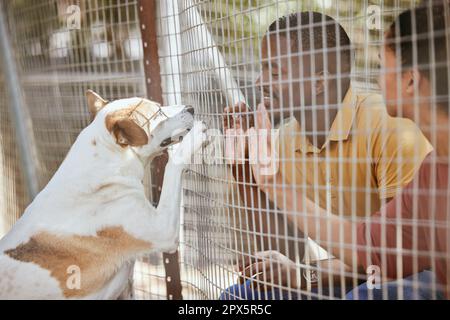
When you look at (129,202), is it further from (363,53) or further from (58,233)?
(363,53)

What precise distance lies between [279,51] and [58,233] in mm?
1012

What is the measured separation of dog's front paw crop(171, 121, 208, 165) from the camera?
1.94m

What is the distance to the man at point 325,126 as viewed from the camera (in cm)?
158

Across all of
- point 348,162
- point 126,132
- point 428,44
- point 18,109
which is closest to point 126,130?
point 126,132

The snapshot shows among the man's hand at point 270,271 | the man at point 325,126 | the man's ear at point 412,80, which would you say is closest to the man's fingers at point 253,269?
the man's hand at point 270,271

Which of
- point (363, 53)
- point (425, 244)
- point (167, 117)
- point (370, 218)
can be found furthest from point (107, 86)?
point (425, 244)

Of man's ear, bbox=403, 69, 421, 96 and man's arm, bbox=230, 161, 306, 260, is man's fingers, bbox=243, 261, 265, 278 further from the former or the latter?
man's ear, bbox=403, 69, 421, 96

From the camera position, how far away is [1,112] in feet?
9.87

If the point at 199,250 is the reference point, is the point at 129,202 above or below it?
above

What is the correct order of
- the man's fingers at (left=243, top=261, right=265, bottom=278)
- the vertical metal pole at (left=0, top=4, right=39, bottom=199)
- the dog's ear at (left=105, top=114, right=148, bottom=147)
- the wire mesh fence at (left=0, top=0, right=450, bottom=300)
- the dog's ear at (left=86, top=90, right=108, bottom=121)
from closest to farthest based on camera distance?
1. the wire mesh fence at (left=0, top=0, right=450, bottom=300)
2. the man's fingers at (left=243, top=261, right=265, bottom=278)
3. the dog's ear at (left=105, top=114, right=148, bottom=147)
4. the dog's ear at (left=86, top=90, right=108, bottom=121)
5. the vertical metal pole at (left=0, top=4, right=39, bottom=199)

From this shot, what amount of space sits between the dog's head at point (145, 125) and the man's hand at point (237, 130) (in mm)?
181

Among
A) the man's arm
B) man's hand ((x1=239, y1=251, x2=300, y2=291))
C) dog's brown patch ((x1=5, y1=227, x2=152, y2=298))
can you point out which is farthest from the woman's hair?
dog's brown patch ((x1=5, y1=227, x2=152, y2=298))

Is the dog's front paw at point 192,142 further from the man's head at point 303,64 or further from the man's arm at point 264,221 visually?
the man's head at point 303,64
